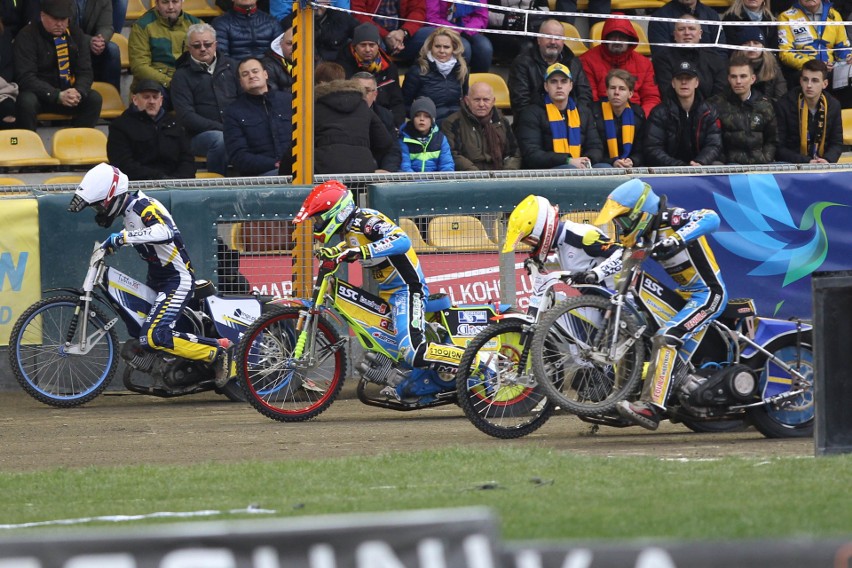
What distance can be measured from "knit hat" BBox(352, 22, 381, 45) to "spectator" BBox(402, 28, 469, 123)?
633 mm

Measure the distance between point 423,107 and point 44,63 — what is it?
4.32m

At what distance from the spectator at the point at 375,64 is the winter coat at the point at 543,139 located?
138 centimetres

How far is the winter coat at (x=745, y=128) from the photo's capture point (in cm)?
1639

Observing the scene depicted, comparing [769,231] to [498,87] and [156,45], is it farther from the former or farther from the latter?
[156,45]

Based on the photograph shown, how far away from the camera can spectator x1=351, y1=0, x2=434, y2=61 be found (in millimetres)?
17375

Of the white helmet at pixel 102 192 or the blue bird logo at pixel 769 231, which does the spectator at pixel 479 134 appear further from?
the white helmet at pixel 102 192

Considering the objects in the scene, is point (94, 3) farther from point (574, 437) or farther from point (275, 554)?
point (275, 554)

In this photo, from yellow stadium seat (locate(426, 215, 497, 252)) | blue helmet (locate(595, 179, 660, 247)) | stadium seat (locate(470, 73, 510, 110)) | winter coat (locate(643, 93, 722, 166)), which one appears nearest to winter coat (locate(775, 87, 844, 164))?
winter coat (locate(643, 93, 722, 166))

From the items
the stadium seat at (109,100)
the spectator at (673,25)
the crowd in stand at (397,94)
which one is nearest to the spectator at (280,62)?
the crowd in stand at (397,94)

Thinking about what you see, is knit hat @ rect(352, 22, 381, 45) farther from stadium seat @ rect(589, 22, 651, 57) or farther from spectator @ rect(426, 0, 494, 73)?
stadium seat @ rect(589, 22, 651, 57)

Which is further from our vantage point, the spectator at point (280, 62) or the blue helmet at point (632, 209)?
the spectator at point (280, 62)

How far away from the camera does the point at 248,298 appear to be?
45.0 ft

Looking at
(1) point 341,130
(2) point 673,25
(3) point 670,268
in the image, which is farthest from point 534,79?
(3) point 670,268

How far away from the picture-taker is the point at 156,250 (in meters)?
13.2
